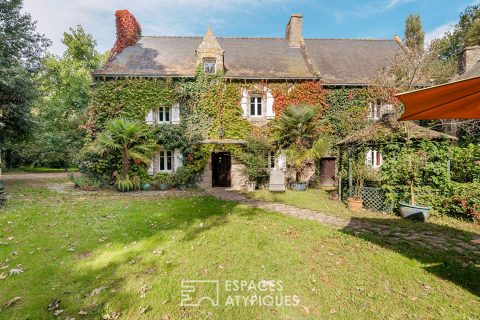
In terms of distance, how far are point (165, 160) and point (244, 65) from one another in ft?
25.0

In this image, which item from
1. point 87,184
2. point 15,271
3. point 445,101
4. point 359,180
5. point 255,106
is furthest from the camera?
point 255,106

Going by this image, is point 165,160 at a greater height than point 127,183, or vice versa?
point 165,160

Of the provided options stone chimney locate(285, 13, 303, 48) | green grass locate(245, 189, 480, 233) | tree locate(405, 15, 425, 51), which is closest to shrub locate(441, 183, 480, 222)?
green grass locate(245, 189, 480, 233)

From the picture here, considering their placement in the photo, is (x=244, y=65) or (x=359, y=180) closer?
(x=359, y=180)

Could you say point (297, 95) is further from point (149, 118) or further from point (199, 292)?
point (199, 292)

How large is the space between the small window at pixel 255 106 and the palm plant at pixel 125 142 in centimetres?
597

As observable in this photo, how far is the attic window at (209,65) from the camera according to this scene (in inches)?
553

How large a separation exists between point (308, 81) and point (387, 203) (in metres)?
8.71

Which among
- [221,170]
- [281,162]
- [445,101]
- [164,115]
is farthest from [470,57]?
[164,115]

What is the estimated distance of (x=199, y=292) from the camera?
138 inches

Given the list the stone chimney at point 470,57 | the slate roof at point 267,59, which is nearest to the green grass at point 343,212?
the slate roof at point 267,59

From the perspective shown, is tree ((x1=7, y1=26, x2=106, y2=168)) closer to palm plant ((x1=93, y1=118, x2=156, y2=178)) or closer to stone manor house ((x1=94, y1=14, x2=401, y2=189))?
stone manor house ((x1=94, y1=14, x2=401, y2=189))

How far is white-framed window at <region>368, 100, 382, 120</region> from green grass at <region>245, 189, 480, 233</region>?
694cm

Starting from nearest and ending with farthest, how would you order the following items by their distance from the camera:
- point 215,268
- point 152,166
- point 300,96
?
point 215,268 → point 152,166 → point 300,96
